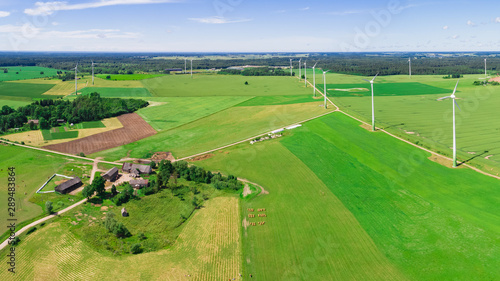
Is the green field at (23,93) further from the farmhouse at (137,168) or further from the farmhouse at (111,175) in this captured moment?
the farmhouse at (111,175)

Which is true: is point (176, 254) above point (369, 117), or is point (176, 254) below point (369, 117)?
below

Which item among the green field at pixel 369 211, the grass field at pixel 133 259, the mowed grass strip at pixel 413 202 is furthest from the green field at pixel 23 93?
the mowed grass strip at pixel 413 202

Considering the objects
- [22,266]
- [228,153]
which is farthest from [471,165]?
[22,266]

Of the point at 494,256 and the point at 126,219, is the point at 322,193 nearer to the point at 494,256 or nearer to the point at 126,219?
the point at 494,256

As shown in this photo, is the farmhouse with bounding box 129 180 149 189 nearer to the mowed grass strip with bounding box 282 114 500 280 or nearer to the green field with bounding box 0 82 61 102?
the mowed grass strip with bounding box 282 114 500 280

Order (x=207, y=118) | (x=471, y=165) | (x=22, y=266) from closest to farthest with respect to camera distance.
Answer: (x=22, y=266)
(x=471, y=165)
(x=207, y=118)

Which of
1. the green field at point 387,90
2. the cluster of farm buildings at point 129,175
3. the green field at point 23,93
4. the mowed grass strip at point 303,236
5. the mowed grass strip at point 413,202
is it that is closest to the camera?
the mowed grass strip at point 303,236

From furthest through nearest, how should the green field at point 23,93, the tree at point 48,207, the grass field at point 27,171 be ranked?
the green field at point 23,93 < the grass field at point 27,171 < the tree at point 48,207
